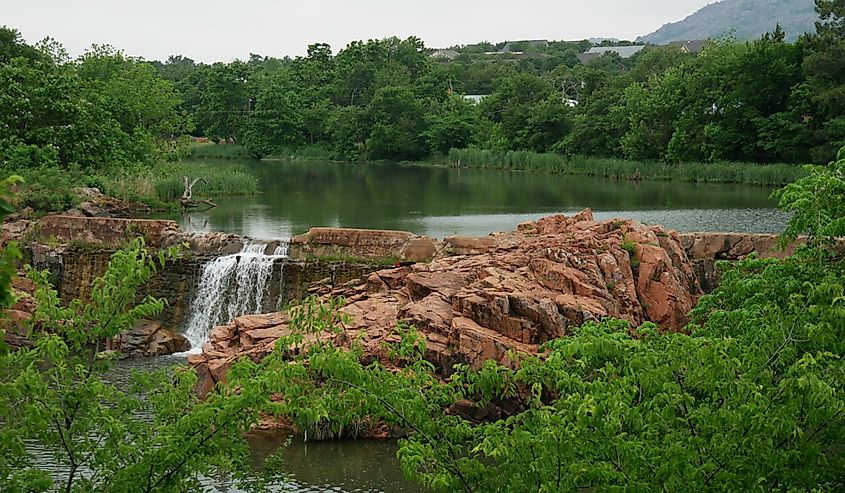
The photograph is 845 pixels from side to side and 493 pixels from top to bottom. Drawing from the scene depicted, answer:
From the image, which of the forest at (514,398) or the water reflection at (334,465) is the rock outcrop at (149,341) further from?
the water reflection at (334,465)

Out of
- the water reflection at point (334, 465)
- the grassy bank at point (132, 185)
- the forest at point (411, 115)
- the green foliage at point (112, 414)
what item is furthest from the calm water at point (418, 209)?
the green foliage at point (112, 414)

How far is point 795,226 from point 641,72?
57484mm

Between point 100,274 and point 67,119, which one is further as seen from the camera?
point 67,119

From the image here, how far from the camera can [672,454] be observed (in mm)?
7199

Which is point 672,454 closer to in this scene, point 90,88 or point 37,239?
point 37,239

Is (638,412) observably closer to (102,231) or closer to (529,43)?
(102,231)

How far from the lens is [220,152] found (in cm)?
7806

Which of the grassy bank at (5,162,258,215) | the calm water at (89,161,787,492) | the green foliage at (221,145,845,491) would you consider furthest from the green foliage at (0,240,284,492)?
the grassy bank at (5,162,258,215)

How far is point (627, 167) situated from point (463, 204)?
18.2 meters

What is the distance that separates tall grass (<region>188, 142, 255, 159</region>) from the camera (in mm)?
76512

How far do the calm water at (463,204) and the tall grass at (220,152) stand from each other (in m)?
17.6

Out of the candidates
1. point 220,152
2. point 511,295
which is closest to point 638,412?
point 511,295

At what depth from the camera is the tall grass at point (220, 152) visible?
76512 mm

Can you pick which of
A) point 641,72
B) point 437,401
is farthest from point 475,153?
point 437,401
